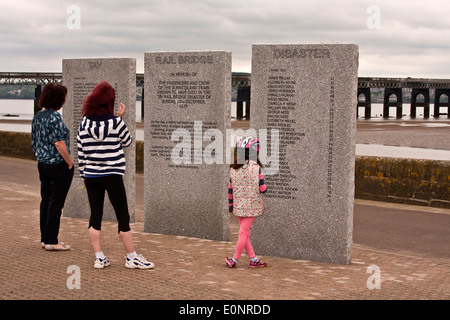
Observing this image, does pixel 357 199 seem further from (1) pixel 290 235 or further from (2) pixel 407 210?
(1) pixel 290 235

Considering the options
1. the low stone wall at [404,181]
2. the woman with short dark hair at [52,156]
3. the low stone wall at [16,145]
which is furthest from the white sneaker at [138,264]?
the low stone wall at [16,145]

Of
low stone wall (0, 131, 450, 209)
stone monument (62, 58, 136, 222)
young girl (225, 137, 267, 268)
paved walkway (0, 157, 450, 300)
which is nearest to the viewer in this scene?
paved walkway (0, 157, 450, 300)

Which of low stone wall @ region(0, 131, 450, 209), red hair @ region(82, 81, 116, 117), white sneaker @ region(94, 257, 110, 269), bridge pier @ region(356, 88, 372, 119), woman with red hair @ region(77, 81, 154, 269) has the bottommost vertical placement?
white sneaker @ region(94, 257, 110, 269)

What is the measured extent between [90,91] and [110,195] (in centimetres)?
388

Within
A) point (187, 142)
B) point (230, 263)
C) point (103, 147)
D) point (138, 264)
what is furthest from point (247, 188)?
point (187, 142)

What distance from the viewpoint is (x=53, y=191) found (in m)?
8.07

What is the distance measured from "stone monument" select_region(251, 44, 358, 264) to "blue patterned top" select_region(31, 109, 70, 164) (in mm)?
2258

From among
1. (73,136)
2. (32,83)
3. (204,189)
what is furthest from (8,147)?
(32,83)

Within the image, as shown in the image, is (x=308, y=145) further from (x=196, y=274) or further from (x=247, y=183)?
(x=196, y=274)

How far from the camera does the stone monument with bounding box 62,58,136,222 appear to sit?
10172 millimetres

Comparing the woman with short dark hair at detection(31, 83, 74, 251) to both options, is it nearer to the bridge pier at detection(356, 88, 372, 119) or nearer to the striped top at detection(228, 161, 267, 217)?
the striped top at detection(228, 161, 267, 217)

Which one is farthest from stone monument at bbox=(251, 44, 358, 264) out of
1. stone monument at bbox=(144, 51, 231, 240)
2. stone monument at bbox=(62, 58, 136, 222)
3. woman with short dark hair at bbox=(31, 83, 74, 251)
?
stone monument at bbox=(62, 58, 136, 222)

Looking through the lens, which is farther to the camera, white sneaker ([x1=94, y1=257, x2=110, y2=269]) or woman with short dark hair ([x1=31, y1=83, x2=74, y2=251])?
woman with short dark hair ([x1=31, y1=83, x2=74, y2=251])

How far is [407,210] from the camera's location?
11555 mm
